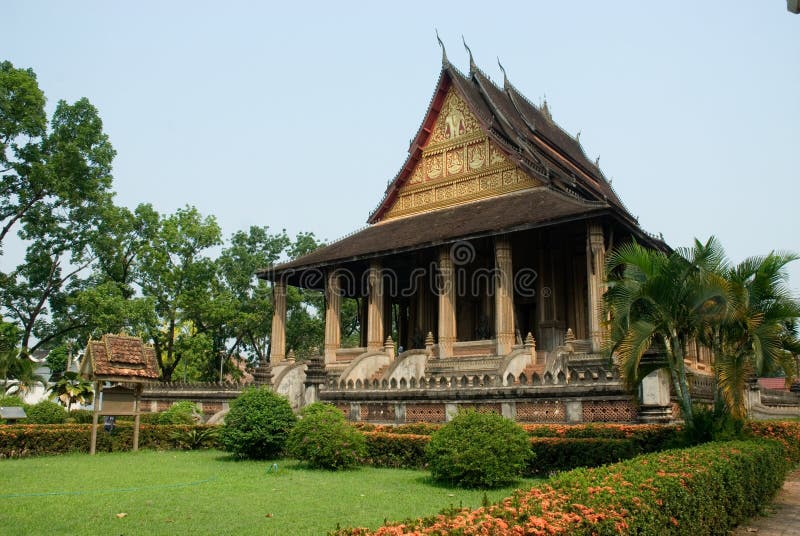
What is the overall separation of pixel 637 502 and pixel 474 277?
2252cm

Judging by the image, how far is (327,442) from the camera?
12469 millimetres

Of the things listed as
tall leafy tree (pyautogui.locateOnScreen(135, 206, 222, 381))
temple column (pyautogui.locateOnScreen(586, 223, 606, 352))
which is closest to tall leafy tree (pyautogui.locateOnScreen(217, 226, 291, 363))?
tall leafy tree (pyautogui.locateOnScreen(135, 206, 222, 381))

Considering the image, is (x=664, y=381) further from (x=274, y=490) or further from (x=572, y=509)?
(x=572, y=509)

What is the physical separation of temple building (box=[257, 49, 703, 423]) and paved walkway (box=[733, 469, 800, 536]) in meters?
4.20

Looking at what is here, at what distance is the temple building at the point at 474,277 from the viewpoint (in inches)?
662

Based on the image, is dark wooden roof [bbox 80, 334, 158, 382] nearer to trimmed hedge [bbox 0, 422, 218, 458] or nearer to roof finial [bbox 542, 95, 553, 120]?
trimmed hedge [bbox 0, 422, 218, 458]

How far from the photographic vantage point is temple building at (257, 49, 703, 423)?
1681cm

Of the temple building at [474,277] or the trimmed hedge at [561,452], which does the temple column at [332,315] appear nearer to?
the temple building at [474,277]

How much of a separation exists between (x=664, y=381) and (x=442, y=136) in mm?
18354

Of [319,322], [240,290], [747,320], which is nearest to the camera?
[747,320]

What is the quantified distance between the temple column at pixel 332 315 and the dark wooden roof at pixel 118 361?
9786mm

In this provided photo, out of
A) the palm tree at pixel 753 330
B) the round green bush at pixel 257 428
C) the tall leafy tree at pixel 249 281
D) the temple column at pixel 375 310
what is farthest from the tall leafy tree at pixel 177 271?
the palm tree at pixel 753 330

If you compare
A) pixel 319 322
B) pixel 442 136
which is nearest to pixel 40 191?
pixel 319 322

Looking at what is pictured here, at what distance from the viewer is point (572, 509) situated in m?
5.04
